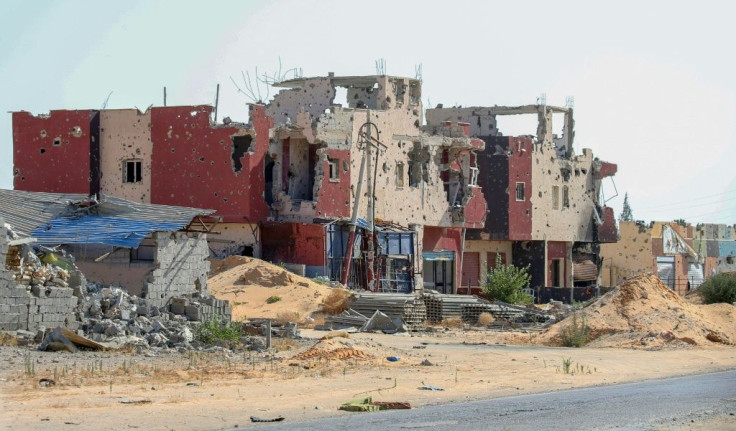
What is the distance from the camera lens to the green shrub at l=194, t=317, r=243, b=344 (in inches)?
1077

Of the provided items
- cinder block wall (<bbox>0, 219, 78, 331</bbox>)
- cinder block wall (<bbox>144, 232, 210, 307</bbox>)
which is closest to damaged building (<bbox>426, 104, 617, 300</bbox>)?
cinder block wall (<bbox>144, 232, 210, 307</bbox>)

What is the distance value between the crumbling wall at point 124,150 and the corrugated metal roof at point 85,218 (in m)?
14.0

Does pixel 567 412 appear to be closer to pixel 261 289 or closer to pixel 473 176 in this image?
pixel 261 289

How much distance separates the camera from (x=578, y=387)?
23.1m

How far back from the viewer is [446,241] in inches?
2221

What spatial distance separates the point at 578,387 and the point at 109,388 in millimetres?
8113

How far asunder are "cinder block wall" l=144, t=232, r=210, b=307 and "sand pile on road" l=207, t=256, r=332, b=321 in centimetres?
412

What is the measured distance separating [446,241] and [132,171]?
46.9 ft

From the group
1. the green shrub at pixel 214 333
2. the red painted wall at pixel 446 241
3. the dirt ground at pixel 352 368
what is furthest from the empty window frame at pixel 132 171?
the green shrub at pixel 214 333

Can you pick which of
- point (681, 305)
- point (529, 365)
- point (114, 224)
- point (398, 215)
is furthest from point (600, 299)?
point (398, 215)

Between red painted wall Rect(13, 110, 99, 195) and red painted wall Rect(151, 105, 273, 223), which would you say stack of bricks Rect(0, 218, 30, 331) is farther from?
red painted wall Rect(13, 110, 99, 195)

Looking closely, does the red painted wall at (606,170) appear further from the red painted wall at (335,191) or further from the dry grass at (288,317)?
the dry grass at (288,317)

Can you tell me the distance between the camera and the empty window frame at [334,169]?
48.6 metres

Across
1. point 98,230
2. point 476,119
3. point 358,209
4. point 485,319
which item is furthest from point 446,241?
point 98,230
